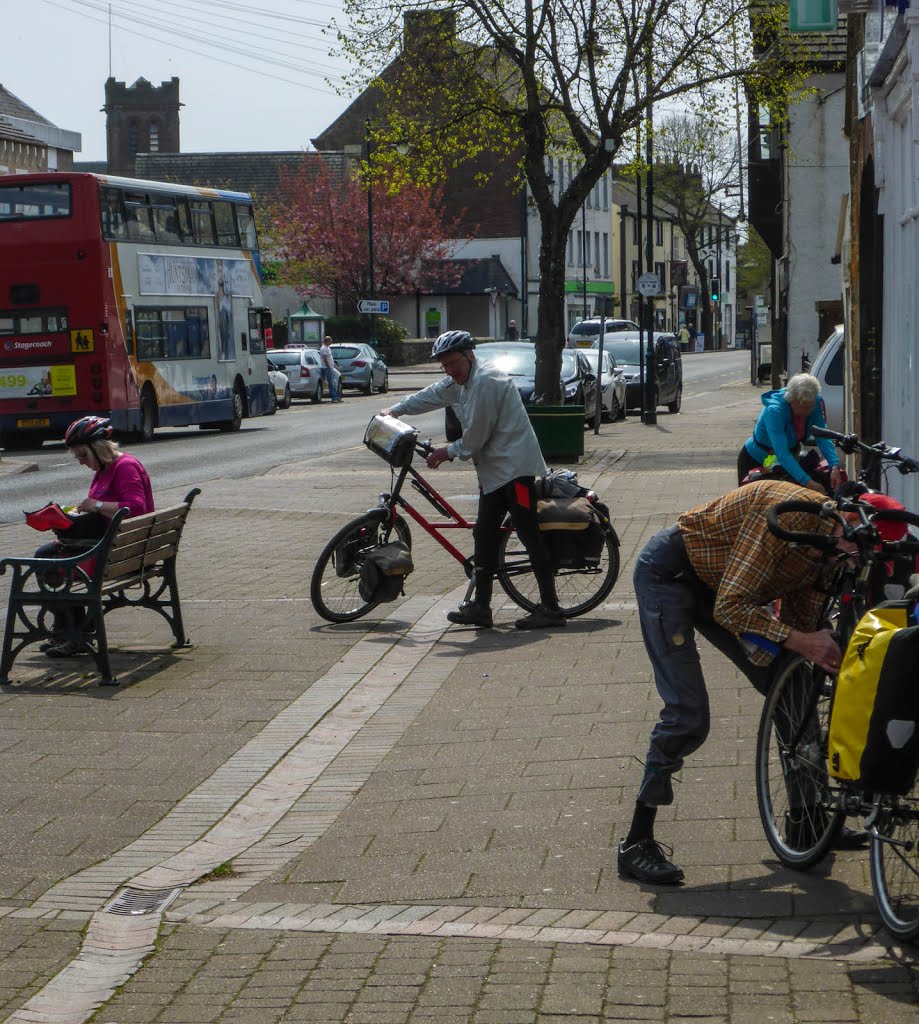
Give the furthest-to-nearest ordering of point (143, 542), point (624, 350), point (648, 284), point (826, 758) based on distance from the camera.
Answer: point (624, 350) < point (648, 284) < point (143, 542) < point (826, 758)

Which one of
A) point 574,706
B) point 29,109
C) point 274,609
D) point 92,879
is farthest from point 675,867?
point 29,109

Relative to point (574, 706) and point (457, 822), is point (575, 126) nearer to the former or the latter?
point (574, 706)

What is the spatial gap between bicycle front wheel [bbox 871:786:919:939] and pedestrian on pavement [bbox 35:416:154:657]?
17.8 ft

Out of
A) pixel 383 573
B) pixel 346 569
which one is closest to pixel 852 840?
pixel 383 573

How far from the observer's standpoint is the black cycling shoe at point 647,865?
16.3 feet

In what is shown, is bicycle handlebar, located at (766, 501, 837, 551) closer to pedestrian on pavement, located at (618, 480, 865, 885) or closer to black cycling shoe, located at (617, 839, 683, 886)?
pedestrian on pavement, located at (618, 480, 865, 885)

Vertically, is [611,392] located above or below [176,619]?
above

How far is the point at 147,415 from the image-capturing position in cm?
2947

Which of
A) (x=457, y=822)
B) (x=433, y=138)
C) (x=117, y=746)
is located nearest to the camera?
(x=457, y=822)

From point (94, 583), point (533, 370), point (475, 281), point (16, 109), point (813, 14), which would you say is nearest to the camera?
point (94, 583)

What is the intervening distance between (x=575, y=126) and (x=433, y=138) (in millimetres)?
3115

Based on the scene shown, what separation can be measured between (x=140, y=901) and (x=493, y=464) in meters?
4.99

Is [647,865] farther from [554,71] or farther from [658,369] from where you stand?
[658,369]

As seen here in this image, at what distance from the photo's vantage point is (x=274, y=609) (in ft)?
35.1
